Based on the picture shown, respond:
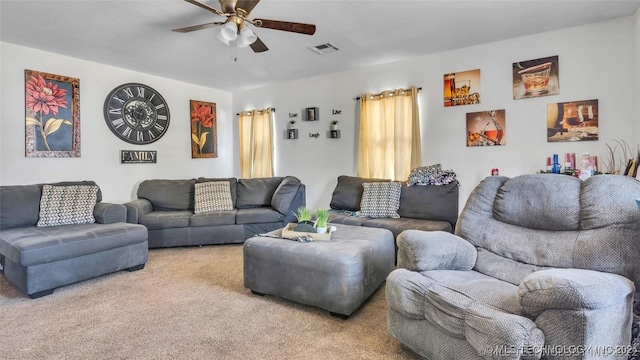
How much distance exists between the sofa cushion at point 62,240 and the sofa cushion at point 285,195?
1.68 metres

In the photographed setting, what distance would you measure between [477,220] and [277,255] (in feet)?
4.70

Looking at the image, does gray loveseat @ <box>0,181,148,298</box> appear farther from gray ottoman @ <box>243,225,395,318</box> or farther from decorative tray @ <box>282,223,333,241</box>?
decorative tray @ <box>282,223,333,241</box>

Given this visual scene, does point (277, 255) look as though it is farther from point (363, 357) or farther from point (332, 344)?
point (363, 357)

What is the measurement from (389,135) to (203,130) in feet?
10.8

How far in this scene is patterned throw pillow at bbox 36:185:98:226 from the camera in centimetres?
322

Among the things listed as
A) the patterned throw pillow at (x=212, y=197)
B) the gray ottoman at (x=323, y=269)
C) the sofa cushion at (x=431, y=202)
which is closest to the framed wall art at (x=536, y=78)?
the sofa cushion at (x=431, y=202)

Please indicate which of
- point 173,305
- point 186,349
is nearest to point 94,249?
point 173,305

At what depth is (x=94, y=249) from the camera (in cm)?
281

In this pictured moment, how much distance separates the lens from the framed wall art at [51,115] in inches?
146

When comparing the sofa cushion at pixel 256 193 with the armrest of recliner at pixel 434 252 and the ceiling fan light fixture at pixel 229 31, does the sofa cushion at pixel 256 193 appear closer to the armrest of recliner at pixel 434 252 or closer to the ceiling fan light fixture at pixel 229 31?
the ceiling fan light fixture at pixel 229 31

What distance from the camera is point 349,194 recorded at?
414cm

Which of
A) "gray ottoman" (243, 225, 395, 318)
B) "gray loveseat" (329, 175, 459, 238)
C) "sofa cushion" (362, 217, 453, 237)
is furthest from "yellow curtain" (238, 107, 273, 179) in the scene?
"gray ottoman" (243, 225, 395, 318)

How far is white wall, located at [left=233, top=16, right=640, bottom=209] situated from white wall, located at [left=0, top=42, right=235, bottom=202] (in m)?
1.40

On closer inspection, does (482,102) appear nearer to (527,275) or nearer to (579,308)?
(527,275)
